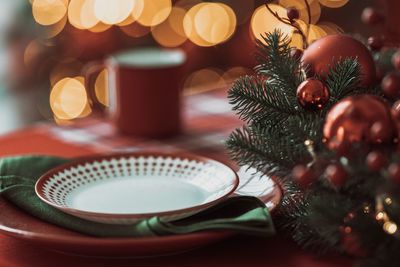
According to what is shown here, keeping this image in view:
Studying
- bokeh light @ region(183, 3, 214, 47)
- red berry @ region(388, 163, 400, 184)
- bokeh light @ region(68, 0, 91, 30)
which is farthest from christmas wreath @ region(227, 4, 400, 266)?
bokeh light @ region(183, 3, 214, 47)

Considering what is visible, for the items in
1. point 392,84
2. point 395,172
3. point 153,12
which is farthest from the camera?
point 153,12

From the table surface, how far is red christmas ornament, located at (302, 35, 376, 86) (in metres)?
0.11

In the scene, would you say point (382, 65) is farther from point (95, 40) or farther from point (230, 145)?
point (95, 40)

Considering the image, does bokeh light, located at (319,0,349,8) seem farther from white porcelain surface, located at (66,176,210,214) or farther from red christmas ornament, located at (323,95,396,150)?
red christmas ornament, located at (323,95,396,150)

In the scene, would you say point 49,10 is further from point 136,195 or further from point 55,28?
point 136,195

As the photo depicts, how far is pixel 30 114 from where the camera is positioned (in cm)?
220

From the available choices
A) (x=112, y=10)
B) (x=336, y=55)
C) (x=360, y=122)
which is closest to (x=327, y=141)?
(x=360, y=122)

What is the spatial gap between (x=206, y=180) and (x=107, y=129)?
0.37m

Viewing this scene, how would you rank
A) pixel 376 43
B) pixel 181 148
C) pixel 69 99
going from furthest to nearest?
pixel 69 99 → pixel 181 148 → pixel 376 43

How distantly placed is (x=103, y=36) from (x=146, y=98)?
138 cm

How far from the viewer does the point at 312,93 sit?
53 cm

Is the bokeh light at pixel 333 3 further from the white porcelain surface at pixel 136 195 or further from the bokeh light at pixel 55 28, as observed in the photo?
the white porcelain surface at pixel 136 195

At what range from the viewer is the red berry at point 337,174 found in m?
0.45

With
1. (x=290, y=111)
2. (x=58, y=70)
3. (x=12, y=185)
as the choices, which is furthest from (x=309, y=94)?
(x=58, y=70)
